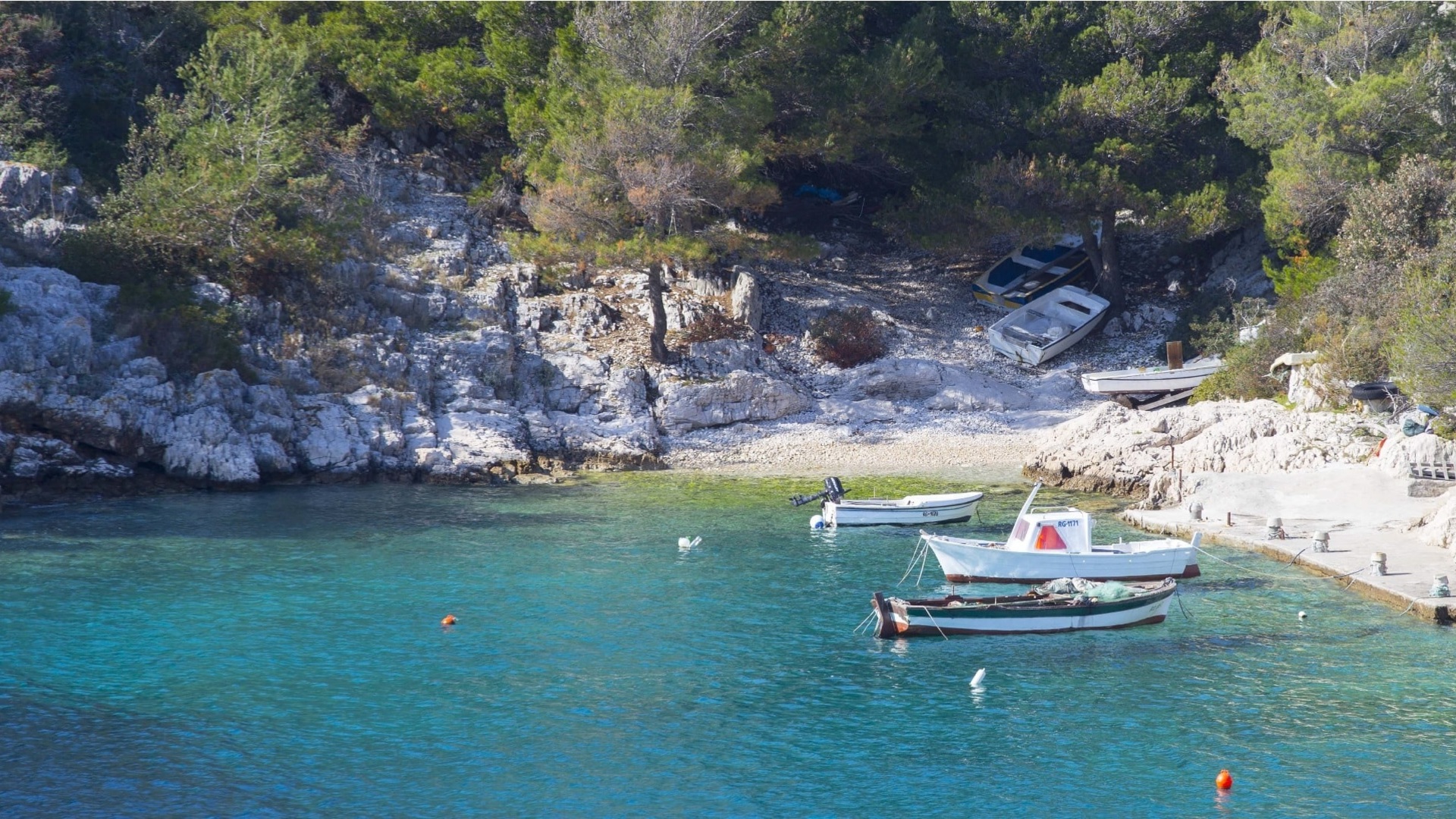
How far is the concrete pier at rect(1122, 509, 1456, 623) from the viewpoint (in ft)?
76.1

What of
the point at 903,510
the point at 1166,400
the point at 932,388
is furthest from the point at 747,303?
the point at 903,510

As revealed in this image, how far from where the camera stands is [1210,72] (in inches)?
1704

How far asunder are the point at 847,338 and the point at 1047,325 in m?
7.22

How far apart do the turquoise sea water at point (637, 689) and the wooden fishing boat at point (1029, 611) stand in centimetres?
30

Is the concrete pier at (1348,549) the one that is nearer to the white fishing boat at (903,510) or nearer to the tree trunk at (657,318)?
the white fishing boat at (903,510)

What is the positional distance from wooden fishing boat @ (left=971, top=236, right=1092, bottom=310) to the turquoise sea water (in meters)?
19.3

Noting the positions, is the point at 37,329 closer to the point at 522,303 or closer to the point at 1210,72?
the point at 522,303

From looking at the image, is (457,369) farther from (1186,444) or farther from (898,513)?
(1186,444)

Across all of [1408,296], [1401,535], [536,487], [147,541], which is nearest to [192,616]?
[147,541]

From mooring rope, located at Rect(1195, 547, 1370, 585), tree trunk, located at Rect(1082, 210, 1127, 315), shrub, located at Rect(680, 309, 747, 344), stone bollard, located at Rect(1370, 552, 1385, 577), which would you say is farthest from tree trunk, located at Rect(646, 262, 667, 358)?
stone bollard, located at Rect(1370, 552, 1385, 577)

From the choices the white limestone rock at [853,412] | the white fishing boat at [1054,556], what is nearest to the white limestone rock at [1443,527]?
the white fishing boat at [1054,556]

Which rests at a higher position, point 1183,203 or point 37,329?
point 1183,203

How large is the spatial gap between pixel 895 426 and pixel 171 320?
22118 millimetres

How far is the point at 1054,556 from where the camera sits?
2508cm
